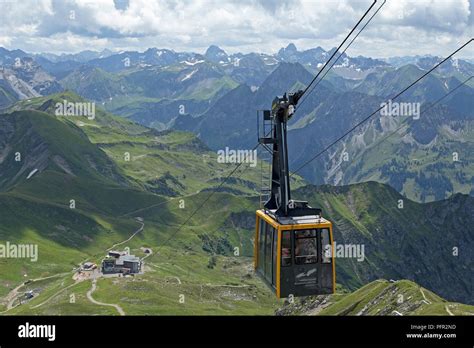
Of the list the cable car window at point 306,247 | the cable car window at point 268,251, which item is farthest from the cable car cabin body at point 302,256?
the cable car window at point 268,251


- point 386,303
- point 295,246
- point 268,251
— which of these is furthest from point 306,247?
point 386,303

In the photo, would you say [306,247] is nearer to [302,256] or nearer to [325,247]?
[302,256]

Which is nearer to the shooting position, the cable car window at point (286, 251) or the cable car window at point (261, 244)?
the cable car window at point (286, 251)

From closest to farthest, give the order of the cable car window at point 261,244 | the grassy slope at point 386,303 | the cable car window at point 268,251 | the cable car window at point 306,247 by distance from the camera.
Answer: the cable car window at point 306,247 → the cable car window at point 268,251 → the cable car window at point 261,244 → the grassy slope at point 386,303

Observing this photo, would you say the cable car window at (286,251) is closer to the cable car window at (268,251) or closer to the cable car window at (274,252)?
the cable car window at (274,252)

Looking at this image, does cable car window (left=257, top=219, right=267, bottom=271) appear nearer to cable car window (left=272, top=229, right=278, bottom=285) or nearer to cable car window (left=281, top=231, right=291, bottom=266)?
cable car window (left=272, top=229, right=278, bottom=285)

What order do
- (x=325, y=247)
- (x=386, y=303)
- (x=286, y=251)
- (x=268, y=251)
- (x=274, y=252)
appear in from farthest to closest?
(x=386, y=303), (x=268, y=251), (x=274, y=252), (x=325, y=247), (x=286, y=251)

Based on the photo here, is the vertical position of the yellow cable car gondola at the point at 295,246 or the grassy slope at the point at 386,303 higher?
the yellow cable car gondola at the point at 295,246
